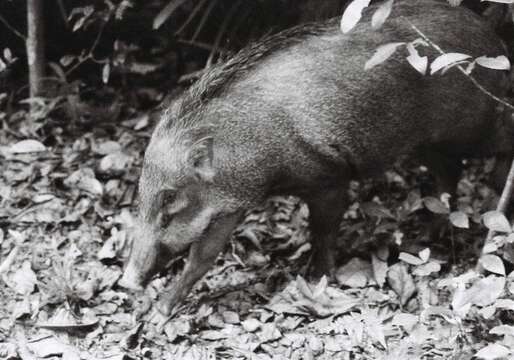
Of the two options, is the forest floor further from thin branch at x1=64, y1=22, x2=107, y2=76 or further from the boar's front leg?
thin branch at x1=64, y1=22, x2=107, y2=76

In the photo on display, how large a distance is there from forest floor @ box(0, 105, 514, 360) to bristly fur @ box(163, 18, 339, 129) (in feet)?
3.44

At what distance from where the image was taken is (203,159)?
4375 mm

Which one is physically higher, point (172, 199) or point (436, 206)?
point (172, 199)

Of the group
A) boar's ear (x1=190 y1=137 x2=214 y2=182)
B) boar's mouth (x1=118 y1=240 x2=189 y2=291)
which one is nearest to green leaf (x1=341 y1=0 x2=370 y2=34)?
boar's ear (x1=190 y1=137 x2=214 y2=182)

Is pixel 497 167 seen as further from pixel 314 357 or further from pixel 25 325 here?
pixel 25 325

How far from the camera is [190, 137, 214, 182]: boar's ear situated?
434 centimetres

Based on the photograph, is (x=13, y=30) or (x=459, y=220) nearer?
(x=459, y=220)

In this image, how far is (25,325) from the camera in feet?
14.8

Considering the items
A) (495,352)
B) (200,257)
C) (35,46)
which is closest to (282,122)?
(200,257)

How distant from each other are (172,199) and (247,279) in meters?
0.83

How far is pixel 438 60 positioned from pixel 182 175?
4.75ft

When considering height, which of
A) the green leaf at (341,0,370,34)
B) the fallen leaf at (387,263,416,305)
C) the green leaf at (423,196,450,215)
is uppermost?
the green leaf at (341,0,370,34)

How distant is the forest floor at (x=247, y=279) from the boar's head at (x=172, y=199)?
36 cm

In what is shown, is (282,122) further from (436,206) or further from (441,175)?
(441,175)
